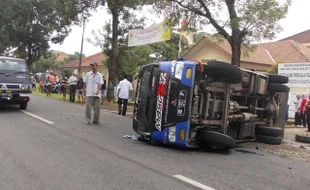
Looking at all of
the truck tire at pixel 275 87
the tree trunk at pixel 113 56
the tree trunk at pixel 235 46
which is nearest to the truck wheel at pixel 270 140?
the truck tire at pixel 275 87

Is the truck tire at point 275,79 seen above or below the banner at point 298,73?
below

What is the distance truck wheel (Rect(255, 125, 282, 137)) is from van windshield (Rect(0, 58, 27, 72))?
889 centimetres

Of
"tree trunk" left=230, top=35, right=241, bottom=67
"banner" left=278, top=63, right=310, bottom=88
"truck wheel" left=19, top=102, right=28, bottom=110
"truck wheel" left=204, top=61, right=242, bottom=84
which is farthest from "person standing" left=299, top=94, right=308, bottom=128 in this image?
"truck wheel" left=19, top=102, right=28, bottom=110

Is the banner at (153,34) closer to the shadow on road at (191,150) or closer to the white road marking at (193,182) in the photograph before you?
the shadow on road at (191,150)

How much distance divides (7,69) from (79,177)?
A: 9.34 meters

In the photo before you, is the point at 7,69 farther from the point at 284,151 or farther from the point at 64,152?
the point at 284,151

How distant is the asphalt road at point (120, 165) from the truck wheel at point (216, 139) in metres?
0.24

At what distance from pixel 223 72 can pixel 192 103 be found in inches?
39.3

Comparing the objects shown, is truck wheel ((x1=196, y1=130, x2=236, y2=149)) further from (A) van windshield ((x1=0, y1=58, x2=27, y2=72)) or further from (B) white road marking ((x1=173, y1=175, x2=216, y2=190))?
(A) van windshield ((x1=0, y1=58, x2=27, y2=72))

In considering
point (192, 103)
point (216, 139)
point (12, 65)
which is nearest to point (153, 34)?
point (12, 65)

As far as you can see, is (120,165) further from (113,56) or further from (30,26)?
(30,26)

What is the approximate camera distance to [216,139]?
305 inches

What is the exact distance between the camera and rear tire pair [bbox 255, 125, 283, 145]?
396 inches

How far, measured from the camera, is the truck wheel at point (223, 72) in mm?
7949
